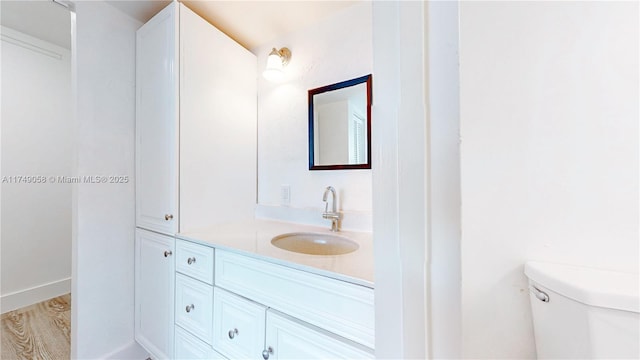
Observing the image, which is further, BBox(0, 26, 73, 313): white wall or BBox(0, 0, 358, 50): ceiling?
BBox(0, 26, 73, 313): white wall

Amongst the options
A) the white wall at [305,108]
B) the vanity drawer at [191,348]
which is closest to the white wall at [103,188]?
the vanity drawer at [191,348]

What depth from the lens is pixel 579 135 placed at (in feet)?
1.01

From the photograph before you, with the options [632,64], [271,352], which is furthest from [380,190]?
[271,352]

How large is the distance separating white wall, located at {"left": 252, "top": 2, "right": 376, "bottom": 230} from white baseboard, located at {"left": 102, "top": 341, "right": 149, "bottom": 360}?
1.07 m

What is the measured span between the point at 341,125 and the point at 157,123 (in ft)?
3.28

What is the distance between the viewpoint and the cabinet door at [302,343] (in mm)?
670

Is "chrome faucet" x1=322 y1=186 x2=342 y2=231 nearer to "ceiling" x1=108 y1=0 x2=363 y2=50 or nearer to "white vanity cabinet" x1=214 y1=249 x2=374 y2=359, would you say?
"white vanity cabinet" x1=214 y1=249 x2=374 y2=359

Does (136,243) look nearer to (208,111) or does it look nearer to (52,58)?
(208,111)

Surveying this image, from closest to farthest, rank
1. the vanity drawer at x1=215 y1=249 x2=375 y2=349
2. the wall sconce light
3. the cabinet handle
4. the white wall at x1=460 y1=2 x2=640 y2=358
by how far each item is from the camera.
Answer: the white wall at x1=460 y1=2 x2=640 y2=358, the vanity drawer at x1=215 y1=249 x2=375 y2=349, the cabinet handle, the wall sconce light

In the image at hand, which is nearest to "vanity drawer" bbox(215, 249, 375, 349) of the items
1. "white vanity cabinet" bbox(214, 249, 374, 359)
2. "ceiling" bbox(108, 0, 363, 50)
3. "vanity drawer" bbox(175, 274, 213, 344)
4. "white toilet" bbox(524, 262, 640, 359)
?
"white vanity cabinet" bbox(214, 249, 374, 359)

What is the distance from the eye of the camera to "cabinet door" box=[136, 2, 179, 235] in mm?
1124

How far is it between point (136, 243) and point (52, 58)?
1756 millimetres

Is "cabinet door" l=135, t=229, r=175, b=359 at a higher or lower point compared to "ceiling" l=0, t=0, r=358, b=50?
lower

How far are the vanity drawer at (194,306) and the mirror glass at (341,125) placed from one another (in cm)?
83
